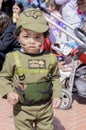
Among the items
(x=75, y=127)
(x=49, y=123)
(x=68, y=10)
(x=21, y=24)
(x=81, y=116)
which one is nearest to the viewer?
(x=21, y=24)

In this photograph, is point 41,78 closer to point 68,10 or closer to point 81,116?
point 81,116

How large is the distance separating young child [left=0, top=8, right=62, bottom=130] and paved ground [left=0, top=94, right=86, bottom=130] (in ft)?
3.74

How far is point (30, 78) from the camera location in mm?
2580

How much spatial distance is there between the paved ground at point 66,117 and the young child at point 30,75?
1141 mm

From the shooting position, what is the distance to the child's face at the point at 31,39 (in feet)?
8.16

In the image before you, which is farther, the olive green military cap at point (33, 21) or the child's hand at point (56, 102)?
the child's hand at point (56, 102)

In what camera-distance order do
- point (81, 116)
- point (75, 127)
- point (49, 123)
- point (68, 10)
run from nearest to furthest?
point (49, 123), point (75, 127), point (81, 116), point (68, 10)

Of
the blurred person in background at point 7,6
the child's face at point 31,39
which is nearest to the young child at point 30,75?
the child's face at point 31,39

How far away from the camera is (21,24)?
2.47 m

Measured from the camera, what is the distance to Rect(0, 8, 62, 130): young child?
2.49 metres

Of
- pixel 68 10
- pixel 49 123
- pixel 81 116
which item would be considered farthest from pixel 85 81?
pixel 68 10

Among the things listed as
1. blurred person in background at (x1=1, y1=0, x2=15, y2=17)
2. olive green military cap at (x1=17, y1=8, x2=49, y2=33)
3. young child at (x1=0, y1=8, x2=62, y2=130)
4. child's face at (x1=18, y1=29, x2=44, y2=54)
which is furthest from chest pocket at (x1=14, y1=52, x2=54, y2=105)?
blurred person in background at (x1=1, y1=0, x2=15, y2=17)

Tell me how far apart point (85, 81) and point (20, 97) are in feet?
5.68

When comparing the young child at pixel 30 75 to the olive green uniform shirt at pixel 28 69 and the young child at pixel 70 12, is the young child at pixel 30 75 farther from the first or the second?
the young child at pixel 70 12
